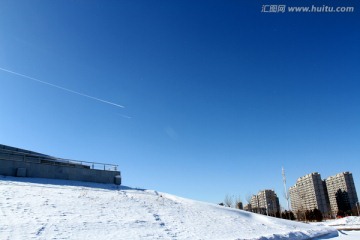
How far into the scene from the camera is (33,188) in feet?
61.5

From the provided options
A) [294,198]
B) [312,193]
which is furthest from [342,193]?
[294,198]

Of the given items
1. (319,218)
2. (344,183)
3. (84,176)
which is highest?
(344,183)

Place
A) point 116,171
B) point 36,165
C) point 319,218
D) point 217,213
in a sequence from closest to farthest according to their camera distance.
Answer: point 217,213
point 36,165
point 116,171
point 319,218

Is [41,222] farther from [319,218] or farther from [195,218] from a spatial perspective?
[319,218]

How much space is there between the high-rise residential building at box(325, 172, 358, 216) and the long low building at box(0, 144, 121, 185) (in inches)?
4472

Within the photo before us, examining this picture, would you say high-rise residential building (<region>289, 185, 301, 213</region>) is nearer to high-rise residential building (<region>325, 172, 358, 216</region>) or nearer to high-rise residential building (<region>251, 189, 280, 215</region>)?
high-rise residential building (<region>251, 189, 280, 215</region>)

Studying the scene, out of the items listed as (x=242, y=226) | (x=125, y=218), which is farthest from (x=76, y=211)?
(x=242, y=226)

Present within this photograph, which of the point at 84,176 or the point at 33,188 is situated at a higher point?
the point at 84,176

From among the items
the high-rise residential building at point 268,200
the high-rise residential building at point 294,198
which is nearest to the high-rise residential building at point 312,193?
the high-rise residential building at point 294,198

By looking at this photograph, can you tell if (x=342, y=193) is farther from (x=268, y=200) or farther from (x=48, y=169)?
(x=48, y=169)

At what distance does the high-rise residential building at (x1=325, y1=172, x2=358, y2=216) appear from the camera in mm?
118231

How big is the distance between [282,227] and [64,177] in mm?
18083

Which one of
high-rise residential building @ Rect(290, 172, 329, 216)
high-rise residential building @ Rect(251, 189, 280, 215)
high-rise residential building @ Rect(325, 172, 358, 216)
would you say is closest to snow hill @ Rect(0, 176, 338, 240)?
high-rise residential building @ Rect(251, 189, 280, 215)

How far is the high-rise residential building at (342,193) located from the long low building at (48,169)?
114 metres
